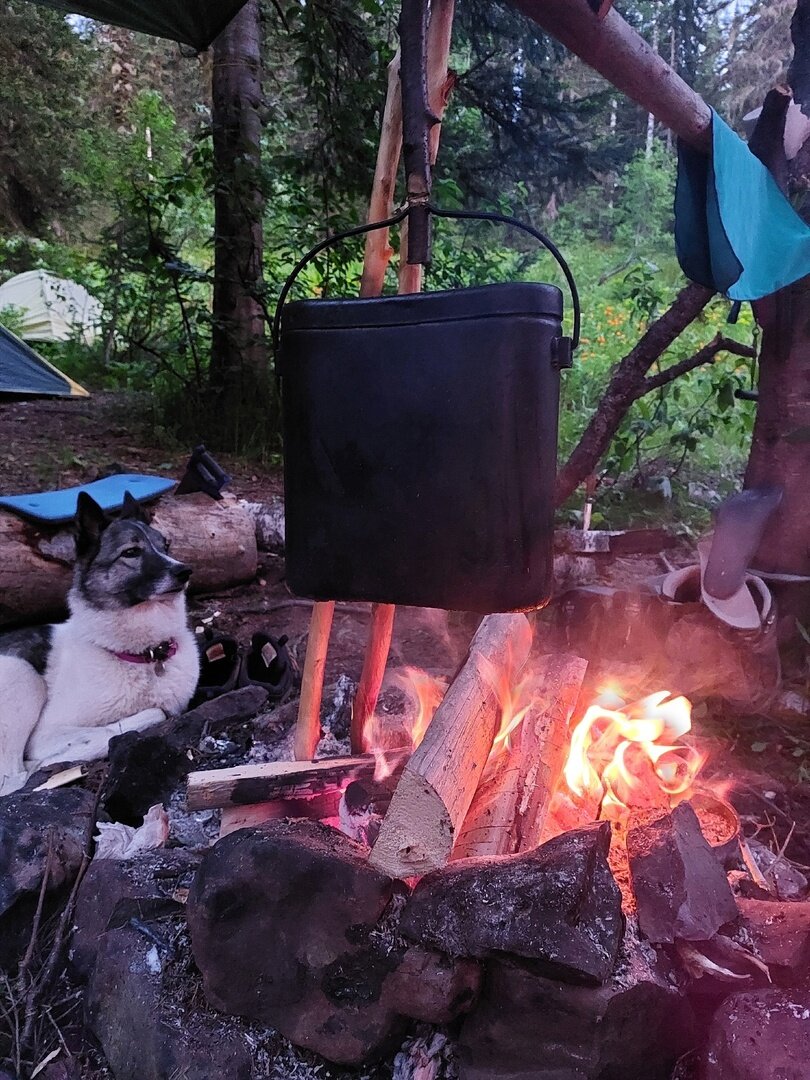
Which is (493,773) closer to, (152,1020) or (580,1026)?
(580,1026)

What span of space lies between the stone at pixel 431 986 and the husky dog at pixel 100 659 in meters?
1.80

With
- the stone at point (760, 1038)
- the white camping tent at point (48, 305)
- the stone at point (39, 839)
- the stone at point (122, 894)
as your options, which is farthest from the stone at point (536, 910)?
the white camping tent at point (48, 305)

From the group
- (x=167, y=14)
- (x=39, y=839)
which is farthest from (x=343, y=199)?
(x=39, y=839)

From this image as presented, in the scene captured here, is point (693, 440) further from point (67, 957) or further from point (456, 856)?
point (67, 957)

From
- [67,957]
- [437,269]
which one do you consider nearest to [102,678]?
[67,957]

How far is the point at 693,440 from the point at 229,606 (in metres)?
3.65

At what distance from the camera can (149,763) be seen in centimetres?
245

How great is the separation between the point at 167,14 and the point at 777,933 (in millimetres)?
4103

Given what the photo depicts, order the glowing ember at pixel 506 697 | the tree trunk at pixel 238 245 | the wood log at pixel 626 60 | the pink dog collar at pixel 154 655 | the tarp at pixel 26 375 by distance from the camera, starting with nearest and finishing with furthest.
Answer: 1. the wood log at pixel 626 60
2. the glowing ember at pixel 506 697
3. the pink dog collar at pixel 154 655
4. the tree trunk at pixel 238 245
5. the tarp at pixel 26 375

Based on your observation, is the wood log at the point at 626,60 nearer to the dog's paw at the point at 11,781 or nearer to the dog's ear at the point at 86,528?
the dog's ear at the point at 86,528

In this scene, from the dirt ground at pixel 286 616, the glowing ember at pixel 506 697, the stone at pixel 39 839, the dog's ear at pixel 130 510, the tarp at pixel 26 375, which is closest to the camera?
the stone at pixel 39 839

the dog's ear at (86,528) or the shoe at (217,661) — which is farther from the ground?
the dog's ear at (86,528)

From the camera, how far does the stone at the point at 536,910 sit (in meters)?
1.43

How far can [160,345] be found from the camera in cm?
889
